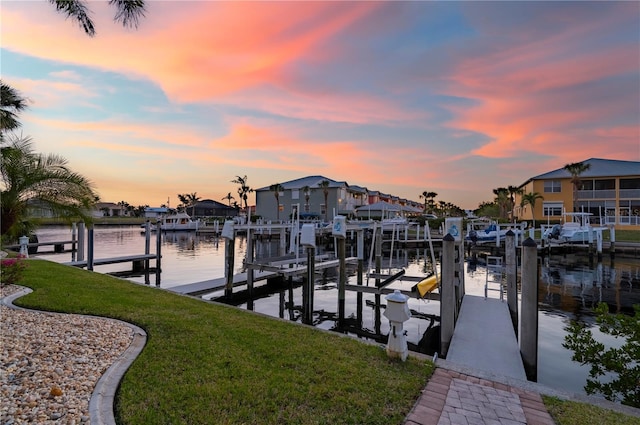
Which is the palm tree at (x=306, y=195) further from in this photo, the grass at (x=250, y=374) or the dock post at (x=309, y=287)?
the grass at (x=250, y=374)

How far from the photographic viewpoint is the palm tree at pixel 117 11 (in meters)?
6.84

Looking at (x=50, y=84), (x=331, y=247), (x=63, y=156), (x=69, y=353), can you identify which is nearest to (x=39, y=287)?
(x=63, y=156)

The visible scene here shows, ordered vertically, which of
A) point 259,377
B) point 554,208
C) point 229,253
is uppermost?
point 554,208

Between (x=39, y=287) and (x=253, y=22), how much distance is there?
11234 millimetres

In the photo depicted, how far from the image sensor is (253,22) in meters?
12.2

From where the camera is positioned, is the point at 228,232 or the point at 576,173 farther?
the point at 576,173

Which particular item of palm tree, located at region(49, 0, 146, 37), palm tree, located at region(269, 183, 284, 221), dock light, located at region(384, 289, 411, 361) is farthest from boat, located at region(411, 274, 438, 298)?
palm tree, located at region(269, 183, 284, 221)

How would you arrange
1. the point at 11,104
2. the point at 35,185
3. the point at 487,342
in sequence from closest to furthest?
the point at 487,342, the point at 35,185, the point at 11,104

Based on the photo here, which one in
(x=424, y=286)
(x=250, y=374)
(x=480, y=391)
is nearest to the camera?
(x=480, y=391)

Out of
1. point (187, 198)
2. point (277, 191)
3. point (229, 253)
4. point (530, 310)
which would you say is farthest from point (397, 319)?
point (187, 198)

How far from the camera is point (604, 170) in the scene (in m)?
41.7

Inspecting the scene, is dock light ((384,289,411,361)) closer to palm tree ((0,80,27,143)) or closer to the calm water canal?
the calm water canal

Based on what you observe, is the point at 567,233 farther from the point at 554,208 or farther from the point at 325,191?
the point at 325,191

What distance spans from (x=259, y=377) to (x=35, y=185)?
35.7 ft
